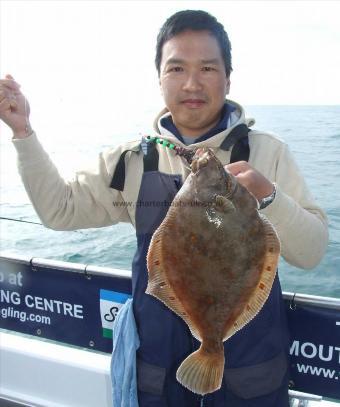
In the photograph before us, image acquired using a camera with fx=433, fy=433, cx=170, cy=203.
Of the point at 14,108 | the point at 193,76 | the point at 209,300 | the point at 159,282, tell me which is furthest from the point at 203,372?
the point at 14,108

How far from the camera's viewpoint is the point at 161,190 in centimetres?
222

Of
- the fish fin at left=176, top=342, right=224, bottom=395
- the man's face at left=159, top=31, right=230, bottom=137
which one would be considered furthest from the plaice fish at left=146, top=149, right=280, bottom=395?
the man's face at left=159, top=31, right=230, bottom=137

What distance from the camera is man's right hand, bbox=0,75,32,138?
7.06 ft

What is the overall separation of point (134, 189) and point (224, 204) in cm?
77

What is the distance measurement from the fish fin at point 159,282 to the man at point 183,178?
394 millimetres

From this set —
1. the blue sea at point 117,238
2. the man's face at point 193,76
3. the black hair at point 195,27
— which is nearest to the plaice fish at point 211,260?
the man's face at point 193,76

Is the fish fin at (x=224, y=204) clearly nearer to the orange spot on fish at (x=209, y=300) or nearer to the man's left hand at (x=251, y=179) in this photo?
the man's left hand at (x=251, y=179)

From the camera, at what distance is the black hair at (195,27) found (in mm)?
2227

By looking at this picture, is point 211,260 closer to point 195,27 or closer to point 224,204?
point 224,204

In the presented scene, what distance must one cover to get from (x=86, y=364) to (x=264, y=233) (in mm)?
2285

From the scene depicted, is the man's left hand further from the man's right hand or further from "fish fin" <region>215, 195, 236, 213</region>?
the man's right hand

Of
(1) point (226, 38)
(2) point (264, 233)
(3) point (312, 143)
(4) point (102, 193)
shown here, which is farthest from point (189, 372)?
(3) point (312, 143)

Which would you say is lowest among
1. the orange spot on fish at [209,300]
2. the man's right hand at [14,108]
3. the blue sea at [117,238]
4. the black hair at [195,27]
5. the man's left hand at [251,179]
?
the blue sea at [117,238]

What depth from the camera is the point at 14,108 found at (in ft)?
7.22
